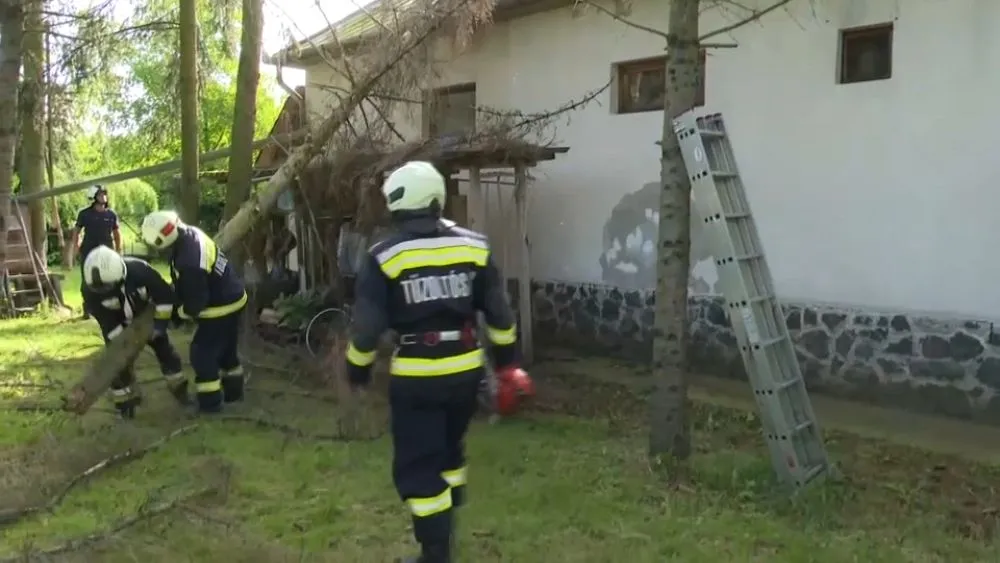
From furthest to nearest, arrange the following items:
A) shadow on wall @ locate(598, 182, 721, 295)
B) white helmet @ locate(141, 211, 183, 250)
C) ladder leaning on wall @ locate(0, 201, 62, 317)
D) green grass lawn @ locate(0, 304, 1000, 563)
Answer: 1. ladder leaning on wall @ locate(0, 201, 62, 317)
2. shadow on wall @ locate(598, 182, 721, 295)
3. white helmet @ locate(141, 211, 183, 250)
4. green grass lawn @ locate(0, 304, 1000, 563)

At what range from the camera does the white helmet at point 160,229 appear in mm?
6605

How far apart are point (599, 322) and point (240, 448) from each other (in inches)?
193

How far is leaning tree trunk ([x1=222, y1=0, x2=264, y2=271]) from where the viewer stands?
9.20 m

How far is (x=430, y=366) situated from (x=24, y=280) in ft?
39.3

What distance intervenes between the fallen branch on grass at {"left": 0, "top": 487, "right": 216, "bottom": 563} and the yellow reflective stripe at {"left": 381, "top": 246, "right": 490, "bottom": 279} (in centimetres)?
205

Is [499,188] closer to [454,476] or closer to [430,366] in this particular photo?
[454,476]

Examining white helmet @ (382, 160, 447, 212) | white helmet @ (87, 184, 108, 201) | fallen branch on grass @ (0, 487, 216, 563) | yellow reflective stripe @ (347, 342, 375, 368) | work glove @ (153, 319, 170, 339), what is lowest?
fallen branch on grass @ (0, 487, 216, 563)

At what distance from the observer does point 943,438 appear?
6648 millimetres

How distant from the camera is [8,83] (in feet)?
39.7

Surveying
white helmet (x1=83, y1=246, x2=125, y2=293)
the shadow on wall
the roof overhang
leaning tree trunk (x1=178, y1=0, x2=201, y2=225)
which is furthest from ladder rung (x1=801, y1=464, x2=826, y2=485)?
leaning tree trunk (x1=178, y1=0, x2=201, y2=225)

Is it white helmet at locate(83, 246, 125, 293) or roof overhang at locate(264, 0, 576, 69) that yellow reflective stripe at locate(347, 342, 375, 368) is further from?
roof overhang at locate(264, 0, 576, 69)

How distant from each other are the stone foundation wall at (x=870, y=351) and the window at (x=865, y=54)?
2039 mm

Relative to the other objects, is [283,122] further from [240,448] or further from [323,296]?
[240,448]

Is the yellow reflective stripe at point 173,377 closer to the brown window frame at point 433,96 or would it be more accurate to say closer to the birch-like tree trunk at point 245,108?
the birch-like tree trunk at point 245,108
